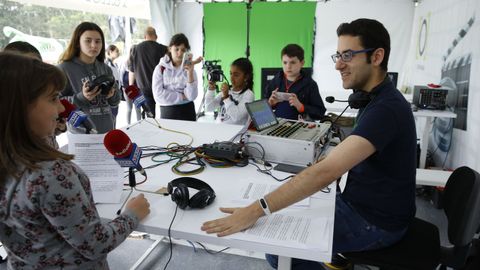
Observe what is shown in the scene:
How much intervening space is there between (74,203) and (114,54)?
455 centimetres

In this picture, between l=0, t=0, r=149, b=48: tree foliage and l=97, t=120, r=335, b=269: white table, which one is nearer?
l=97, t=120, r=335, b=269: white table

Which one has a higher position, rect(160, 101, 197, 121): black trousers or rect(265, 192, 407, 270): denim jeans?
rect(160, 101, 197, 121): black trousers

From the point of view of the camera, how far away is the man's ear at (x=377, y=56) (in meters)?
1.32

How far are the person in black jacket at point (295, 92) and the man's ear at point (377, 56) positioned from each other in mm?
1224

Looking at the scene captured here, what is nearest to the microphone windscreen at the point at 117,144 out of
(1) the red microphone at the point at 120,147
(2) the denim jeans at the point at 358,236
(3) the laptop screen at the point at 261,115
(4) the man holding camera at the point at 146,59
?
(1) the red microphone at the point at 120,147

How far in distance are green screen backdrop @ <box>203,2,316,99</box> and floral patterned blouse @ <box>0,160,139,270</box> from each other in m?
5.22

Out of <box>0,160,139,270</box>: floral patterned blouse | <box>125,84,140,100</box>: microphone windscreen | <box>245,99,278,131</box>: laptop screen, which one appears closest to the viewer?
<box>0,160,139,270</box>: floral patterned blouse

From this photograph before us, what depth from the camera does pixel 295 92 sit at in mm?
2740

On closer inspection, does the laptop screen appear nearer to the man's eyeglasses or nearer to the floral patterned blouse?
the man's eyeglasses

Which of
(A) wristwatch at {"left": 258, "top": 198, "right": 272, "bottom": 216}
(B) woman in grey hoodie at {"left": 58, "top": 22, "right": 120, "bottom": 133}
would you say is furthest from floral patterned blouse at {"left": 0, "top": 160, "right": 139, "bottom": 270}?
(B) woman in grey hoodie at {"left": 58, "top": 22, "right": 120, "bottom": 133}

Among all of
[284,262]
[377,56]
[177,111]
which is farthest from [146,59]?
[284,262]

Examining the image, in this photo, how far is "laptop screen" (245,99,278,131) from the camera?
1.78 metres

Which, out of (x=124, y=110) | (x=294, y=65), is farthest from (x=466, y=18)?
(x=124, y=110)

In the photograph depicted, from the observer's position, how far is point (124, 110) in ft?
18.0
